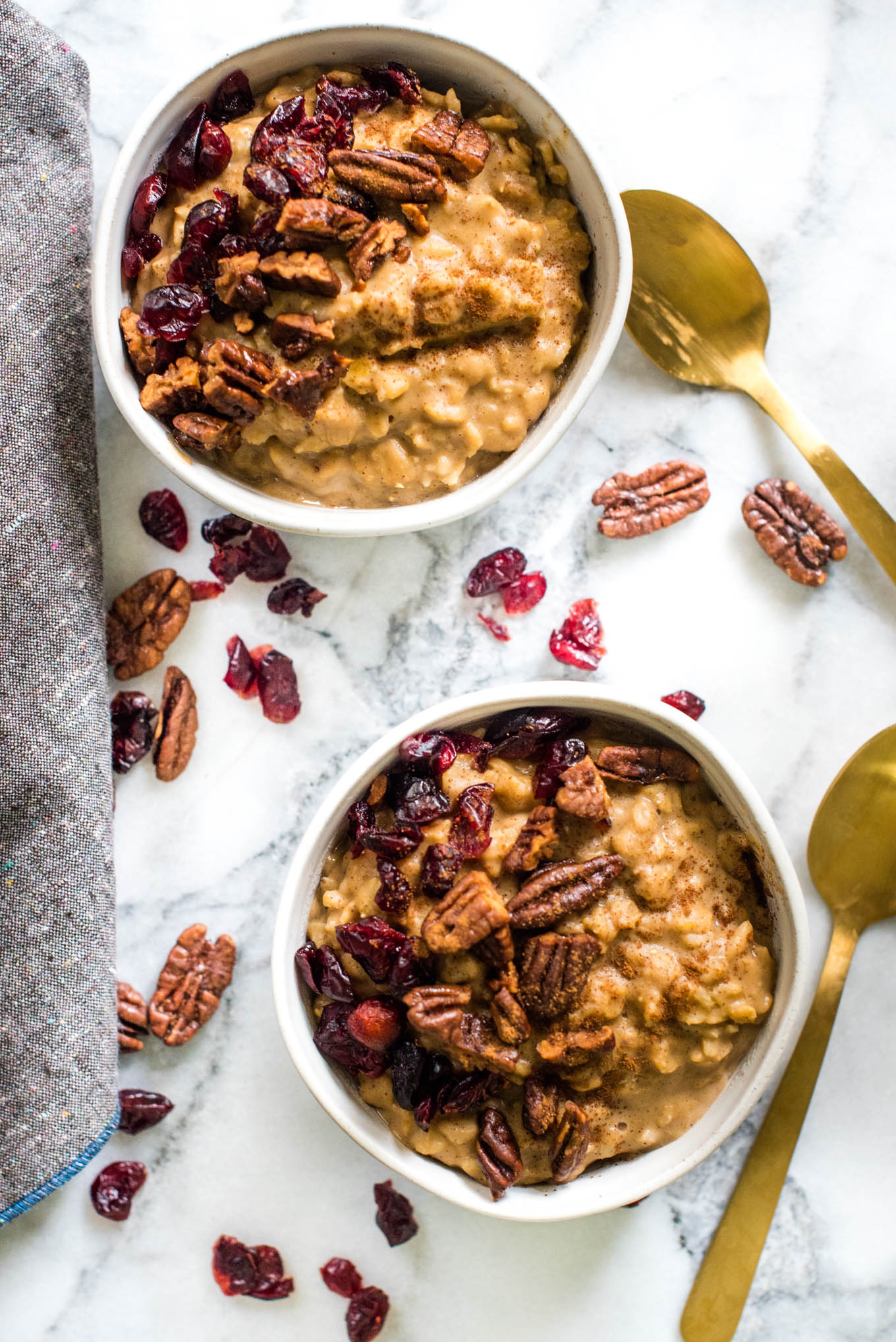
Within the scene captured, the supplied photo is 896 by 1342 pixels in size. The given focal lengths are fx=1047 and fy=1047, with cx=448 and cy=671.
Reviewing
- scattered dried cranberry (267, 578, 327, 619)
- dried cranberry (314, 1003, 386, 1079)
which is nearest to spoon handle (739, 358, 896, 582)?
scattered dried cranberry (267, 578, 327, 619)

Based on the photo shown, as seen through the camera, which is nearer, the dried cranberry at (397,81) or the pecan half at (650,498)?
the dried cranberry at (397,81)

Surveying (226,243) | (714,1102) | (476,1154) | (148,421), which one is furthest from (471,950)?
(226,243)

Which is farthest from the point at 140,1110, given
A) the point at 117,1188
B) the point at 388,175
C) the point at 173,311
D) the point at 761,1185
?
the point at 388,175

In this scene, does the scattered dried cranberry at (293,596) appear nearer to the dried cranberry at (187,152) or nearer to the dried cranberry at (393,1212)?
the dried cranberry at (187,152)

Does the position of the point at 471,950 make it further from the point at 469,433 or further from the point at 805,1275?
the point at 805,1275

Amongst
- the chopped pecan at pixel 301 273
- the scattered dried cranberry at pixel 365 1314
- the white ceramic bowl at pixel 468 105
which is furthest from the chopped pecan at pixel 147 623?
the scattered dried cranberry at pixel 365 1314

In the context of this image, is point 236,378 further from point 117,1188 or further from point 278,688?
point 117,1188
